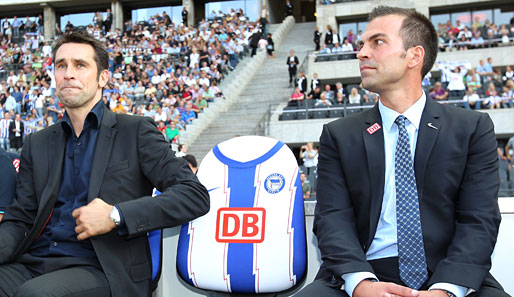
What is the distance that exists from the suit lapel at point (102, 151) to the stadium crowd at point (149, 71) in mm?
12007

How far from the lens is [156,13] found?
32375mm

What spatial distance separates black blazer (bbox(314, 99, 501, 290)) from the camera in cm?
227

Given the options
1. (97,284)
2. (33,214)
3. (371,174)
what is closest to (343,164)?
(371,174)

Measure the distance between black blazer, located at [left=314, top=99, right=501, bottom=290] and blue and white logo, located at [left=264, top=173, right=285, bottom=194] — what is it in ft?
1.12

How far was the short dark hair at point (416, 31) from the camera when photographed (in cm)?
259

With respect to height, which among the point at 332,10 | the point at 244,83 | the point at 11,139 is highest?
the point at 332,10

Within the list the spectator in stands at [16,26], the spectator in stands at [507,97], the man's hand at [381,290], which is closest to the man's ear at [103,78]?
the man's hand at [381,290]

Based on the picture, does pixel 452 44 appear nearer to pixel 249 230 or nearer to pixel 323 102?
pixel 323 102

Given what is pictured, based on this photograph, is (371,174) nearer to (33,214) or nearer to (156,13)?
(33,214)

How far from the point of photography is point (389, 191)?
8.05ft

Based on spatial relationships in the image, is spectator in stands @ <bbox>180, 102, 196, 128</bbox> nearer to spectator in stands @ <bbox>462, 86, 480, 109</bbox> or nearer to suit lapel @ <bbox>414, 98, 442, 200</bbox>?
spectator in stands @ <bbox>462, 86, 480, 109</bbox>

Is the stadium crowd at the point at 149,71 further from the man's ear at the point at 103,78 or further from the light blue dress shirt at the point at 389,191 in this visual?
the light blue dress shirt at the point at 389,191

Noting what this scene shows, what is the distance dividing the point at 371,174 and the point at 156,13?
104ft

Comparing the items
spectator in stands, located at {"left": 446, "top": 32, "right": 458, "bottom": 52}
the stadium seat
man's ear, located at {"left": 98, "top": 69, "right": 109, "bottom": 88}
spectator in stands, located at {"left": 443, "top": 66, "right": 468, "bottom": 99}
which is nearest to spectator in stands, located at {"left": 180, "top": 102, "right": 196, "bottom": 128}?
spectator in stands, located at {"left": 443, "top": 66, "right": 468, "bottom": 99}
